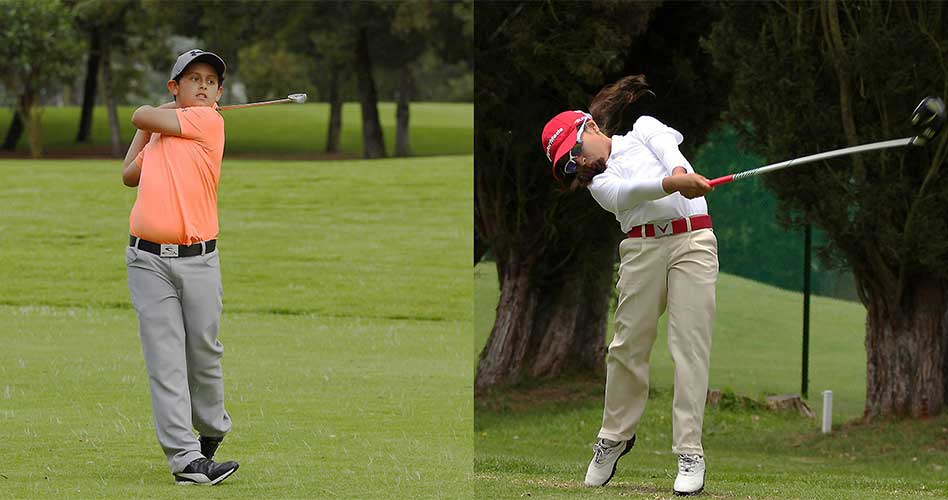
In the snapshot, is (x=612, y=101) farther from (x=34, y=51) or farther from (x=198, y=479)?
(x=34, y=51)

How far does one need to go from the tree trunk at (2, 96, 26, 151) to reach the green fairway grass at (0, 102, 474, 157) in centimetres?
18

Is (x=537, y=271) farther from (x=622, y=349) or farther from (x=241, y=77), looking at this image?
(x=241, y=77)

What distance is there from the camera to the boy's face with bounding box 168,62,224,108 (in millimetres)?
4984

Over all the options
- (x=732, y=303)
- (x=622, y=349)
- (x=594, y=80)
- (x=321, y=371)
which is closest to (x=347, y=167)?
(x=732, y=303)

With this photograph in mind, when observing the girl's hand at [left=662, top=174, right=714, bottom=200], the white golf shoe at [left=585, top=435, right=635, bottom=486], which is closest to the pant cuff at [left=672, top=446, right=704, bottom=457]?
the white golf shoe at [left=585, top=435, right=635, bottom=486]

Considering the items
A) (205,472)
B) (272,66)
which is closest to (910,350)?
(205,472)

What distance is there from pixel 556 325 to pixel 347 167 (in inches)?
464

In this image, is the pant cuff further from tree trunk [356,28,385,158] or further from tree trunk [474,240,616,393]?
tree trunk [356,28,385,158]

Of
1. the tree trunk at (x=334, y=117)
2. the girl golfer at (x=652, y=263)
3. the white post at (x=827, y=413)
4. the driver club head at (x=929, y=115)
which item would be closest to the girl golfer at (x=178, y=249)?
the girl golfer at (x=652, y=263)

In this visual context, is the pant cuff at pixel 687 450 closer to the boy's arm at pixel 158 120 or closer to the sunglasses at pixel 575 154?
the sunglasses at pixel 575 154

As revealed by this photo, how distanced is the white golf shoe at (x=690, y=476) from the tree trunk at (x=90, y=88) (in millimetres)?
21597

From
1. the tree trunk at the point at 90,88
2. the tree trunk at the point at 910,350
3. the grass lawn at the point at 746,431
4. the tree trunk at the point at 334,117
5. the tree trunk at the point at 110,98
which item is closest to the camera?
the grass lawn at the point at 746,431

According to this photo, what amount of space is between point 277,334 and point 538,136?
2647 millimetres

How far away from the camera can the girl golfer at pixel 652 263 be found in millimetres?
5055
